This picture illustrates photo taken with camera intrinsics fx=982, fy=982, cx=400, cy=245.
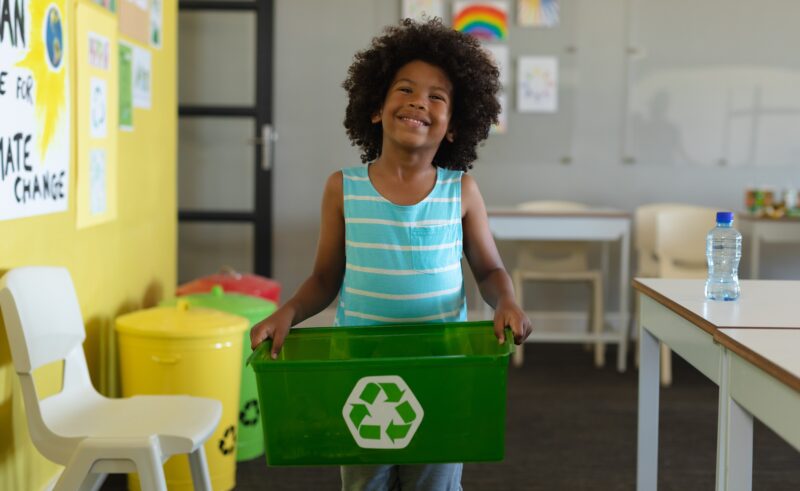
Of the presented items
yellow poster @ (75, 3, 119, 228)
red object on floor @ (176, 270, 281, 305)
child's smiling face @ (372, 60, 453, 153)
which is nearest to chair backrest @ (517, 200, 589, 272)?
red object on floor @ (176, 270, 281, 305)

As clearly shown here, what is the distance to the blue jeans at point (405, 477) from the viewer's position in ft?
5.82

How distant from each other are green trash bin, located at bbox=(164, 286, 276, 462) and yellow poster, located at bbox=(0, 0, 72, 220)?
695 millimetres

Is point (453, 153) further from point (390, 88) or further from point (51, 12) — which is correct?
point (51, 12)

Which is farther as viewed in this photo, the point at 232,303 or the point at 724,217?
the point at 232,303

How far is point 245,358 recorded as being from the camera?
3291 millimetres

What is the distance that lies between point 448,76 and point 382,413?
0.75m

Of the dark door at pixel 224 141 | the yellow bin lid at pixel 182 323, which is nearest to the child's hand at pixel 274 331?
the yellow bin lid at pixel 182 323

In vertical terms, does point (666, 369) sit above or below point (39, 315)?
below

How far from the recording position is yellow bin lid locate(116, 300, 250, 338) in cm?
288

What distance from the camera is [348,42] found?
5.96m

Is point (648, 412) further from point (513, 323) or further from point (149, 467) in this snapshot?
point (149, 467)

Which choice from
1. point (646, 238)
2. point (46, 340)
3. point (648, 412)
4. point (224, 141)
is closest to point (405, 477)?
point (648, 412)

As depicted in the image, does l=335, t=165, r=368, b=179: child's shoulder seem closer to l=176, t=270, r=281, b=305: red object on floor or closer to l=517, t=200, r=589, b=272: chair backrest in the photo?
l=176, t=270, r=281, b=305: red object on floor

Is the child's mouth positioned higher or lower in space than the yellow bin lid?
higher
